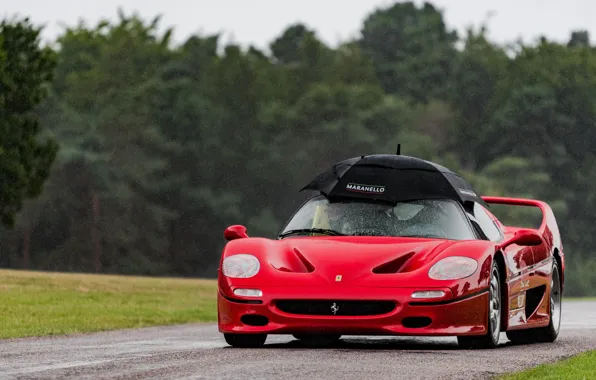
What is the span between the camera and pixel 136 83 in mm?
101250

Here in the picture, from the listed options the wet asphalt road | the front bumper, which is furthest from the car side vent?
the wet asphalt road

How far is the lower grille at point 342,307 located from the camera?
11711 millimetres

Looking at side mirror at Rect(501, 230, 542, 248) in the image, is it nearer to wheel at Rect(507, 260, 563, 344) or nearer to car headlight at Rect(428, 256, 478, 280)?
car headlight at Rect(428, 256, 478, 280)

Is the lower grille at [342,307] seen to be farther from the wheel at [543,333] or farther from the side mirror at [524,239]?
the wheel at [543,333]

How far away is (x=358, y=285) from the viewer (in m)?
11.7

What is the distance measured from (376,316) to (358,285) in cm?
28

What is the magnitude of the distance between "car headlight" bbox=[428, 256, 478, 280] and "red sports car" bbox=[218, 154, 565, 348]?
11 mm

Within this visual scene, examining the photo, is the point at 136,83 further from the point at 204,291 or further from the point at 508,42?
the point at 204,291

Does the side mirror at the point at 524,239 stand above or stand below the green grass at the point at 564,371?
above

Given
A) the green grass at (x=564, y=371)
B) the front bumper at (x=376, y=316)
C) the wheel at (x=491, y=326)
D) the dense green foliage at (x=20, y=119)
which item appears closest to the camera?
the green grass at (x=564, y=371)

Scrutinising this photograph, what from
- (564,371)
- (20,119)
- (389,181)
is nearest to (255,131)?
(20,119)

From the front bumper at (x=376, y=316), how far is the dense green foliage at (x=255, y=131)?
75.1 metres

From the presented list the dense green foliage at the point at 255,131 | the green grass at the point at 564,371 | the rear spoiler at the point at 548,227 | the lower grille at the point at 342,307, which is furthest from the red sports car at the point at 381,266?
the dense green foliage at the point at 255,131

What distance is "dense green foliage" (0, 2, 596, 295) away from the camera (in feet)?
296
